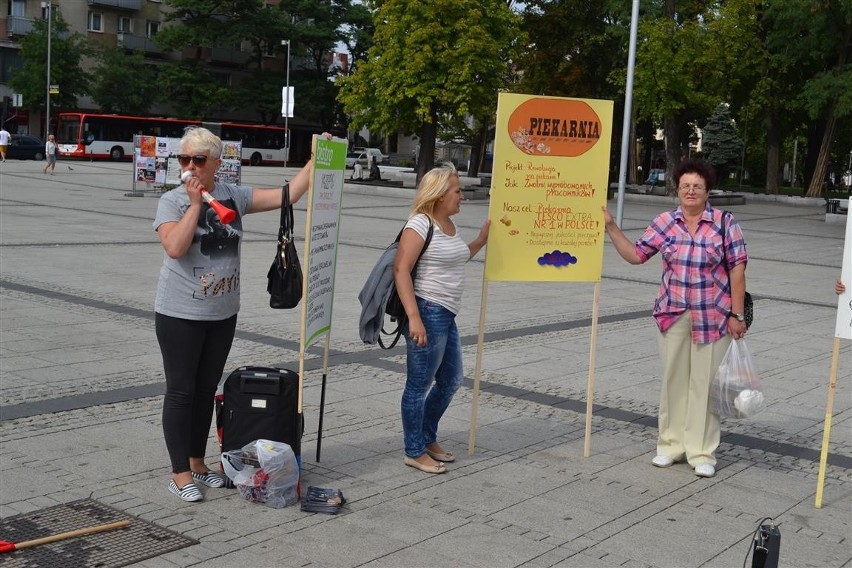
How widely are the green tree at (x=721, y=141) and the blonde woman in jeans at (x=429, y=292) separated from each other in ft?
181

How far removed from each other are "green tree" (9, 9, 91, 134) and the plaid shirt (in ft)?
196

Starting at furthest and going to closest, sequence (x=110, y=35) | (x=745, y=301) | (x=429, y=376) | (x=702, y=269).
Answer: (x=110, y=35)
(x=745, y=301)
(x=702, y=269)
(x=429, y=376)

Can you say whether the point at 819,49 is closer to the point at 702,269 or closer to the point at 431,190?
the point at 702,269

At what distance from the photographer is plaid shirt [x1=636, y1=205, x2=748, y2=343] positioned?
6098 mm

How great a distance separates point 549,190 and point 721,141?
2183 inches

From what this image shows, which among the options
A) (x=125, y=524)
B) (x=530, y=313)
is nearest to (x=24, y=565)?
(x=125, y=524)

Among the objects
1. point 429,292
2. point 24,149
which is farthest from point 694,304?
point 24,149

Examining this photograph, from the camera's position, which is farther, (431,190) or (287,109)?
(287,109)

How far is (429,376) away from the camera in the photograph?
5.88m

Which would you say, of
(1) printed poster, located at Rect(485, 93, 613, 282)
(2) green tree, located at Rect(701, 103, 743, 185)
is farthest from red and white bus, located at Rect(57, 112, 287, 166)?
(1) printed poster, located at Rect(485, 93, 613, 282)

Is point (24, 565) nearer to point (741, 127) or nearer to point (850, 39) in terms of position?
point (850, 39)

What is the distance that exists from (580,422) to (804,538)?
2223 millimetres

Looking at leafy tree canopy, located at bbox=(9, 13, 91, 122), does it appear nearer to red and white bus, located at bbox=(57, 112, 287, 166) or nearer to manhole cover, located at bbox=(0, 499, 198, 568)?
red and white bus, located at bbox=(57, 112, 287, 166)

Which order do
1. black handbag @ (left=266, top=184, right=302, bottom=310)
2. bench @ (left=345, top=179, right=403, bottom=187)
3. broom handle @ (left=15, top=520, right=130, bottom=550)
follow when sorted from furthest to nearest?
bench @ (left=345, top=179, right=403, bottom=187)
black handbag @ (left=266, top=184, right=302, bottom=310)
broom handle @ (left=15, top=520, right=130, bottom=550)
